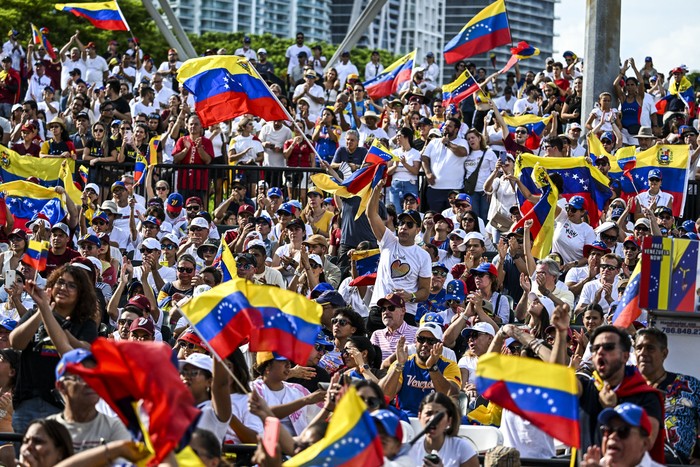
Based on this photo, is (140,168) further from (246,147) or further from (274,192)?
(274,192)

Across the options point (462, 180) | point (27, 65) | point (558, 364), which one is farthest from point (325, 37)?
point (558, 364)

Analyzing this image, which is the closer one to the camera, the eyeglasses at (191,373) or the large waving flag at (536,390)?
the large waving flag at (536,390)

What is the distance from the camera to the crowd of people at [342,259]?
9062 millimetres

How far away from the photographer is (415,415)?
11539 mm

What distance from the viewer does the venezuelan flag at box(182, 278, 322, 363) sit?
9547 millimetres

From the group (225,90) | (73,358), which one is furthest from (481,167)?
(73,358)

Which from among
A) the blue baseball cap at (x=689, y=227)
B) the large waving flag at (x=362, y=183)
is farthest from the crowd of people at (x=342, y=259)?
the large waving flag at (x=362, y=183)

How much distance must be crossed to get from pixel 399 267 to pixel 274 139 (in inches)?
309

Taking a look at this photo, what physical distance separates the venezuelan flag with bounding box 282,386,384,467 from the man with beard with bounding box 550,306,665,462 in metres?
1.39

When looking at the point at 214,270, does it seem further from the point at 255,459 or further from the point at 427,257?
the point at 255,459

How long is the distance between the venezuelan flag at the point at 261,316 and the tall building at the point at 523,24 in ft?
433

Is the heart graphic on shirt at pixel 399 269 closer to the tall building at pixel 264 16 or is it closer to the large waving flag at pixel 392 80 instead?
the large waving flag at pixel 392 80

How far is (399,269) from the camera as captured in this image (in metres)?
14.4

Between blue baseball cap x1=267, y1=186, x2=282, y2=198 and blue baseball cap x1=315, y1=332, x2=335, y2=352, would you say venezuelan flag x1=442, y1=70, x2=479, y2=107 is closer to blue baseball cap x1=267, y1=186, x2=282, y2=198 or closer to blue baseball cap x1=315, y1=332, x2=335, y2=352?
blue baseball cap x1=267, y1=186, x2=282, y2=198
